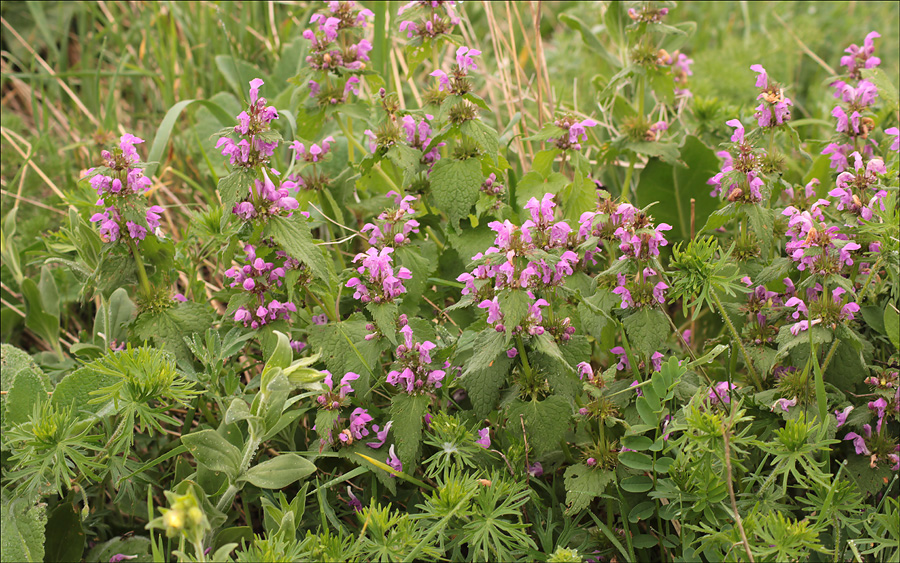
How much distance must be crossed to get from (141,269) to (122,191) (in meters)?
0.20

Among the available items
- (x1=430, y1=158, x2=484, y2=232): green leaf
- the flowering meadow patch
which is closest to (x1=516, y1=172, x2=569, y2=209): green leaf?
the flowering meadow patch

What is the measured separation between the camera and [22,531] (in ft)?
5.14

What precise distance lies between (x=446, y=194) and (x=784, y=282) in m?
0.84

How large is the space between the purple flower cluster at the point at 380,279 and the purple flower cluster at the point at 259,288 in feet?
0.67

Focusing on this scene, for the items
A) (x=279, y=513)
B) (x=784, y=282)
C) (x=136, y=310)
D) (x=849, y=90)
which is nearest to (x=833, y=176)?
(x=849, y=90)

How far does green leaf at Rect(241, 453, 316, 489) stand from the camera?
1.46 meters

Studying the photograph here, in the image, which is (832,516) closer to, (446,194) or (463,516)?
(463,516)

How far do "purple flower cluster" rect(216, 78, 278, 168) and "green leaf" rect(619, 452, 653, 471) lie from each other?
3.23 feet

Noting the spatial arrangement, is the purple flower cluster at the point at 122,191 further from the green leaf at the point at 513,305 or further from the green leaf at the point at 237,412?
the green leaf at the point at 513,305

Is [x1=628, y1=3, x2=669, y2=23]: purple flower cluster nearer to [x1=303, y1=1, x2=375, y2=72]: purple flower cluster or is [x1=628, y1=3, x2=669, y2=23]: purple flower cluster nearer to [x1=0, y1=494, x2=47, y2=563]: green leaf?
[x1=303, y1=1, x2=375, y2=72]: purple flower cluster

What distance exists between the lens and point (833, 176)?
221cm

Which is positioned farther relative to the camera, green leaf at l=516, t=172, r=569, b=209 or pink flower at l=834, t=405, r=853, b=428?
green leaf at l=516, t=172, r=569, b=209

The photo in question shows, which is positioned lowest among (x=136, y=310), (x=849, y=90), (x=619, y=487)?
(x=619, y=487)

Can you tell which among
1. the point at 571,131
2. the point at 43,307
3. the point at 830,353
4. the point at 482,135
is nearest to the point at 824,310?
the point at 830,353
